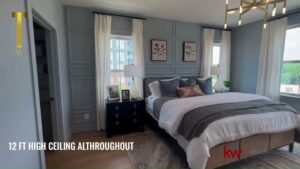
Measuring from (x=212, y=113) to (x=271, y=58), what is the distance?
2.78 meters

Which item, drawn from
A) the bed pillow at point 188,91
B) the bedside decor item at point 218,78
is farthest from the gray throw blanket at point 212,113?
the bedside decor item at point 218,78

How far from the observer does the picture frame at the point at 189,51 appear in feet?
13.3

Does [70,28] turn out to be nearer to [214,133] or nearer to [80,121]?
[80,121]

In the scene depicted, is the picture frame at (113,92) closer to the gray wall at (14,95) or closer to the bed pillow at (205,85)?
the gray wall at (14,95)

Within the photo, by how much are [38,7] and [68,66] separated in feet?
5.08

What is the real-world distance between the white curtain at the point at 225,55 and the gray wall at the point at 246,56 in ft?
0.60

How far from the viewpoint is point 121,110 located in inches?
119

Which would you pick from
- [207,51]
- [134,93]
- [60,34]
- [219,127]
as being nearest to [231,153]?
[219,127]

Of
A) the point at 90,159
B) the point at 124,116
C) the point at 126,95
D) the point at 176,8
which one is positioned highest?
the point at 176,8

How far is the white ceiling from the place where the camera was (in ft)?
9.27

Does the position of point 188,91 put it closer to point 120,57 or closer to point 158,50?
point 158,50

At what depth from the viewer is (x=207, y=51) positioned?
4238 mm

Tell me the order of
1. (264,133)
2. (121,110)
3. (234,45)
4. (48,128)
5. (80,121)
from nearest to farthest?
(264,133)
(48,128)
(121,110)
(80,121)
(234,45)

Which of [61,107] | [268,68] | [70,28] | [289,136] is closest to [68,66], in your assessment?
[70,28]
